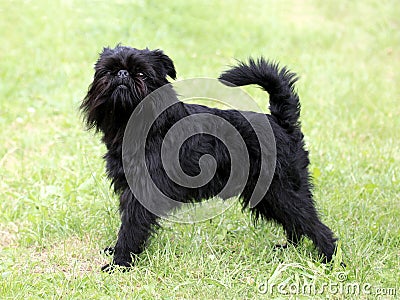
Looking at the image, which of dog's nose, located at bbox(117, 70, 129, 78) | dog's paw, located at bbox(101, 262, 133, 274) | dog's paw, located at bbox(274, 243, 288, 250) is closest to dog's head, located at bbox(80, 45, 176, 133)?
dog's nose, located at bbox(117, 70, 129, 78)

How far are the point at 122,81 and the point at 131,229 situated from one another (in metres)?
1.03

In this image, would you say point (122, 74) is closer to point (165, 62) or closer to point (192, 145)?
point (165, 62)

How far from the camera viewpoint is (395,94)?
8.41 m

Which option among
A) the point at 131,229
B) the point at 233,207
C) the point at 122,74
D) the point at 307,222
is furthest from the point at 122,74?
the point at 233,207

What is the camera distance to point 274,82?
13.1 feet

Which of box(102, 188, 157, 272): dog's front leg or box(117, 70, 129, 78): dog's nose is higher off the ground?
box(117, 70, 129, 78): dog's nose

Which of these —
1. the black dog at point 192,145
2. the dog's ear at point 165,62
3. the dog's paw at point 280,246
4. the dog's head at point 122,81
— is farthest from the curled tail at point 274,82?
the dog's paw at point 280,246

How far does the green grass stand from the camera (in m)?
3.80

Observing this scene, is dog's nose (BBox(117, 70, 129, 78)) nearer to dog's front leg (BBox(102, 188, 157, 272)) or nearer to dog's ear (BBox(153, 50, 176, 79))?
dog's ear (BBox(153, 50, 176, 79))

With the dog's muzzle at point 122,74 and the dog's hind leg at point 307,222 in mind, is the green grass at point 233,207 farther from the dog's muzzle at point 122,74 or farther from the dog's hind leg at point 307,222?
the dog's muzzle at point 122,74

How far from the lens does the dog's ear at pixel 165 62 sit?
3.80 m

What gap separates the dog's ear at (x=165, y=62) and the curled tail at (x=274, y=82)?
349mm

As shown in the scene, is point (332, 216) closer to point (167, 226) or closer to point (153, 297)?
point (167, 226)

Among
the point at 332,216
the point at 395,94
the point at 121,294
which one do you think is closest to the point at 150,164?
the point at 121,294
